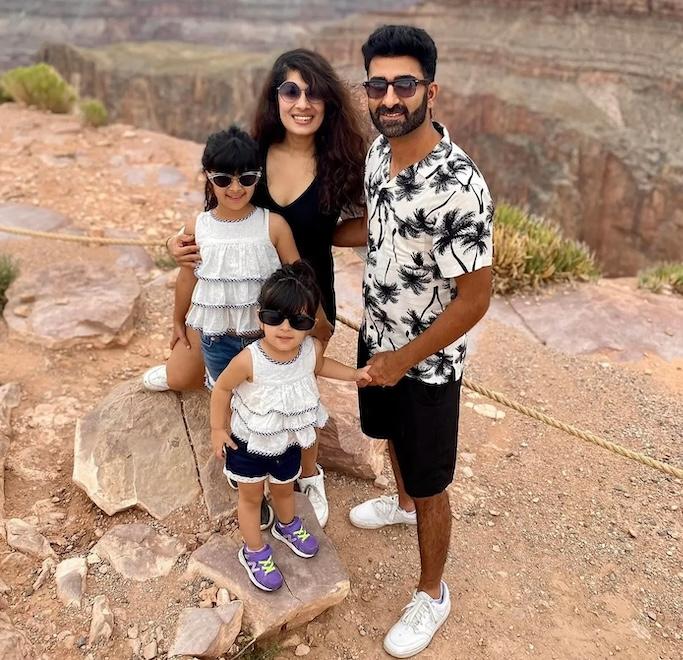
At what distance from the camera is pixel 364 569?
10.9ft

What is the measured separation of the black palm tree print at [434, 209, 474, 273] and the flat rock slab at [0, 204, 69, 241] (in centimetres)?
572

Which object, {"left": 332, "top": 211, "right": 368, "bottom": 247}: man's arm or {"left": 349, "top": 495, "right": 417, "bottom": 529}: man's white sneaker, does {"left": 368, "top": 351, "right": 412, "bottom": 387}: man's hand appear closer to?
{"left": 332, "top": 211, "right": 368, "bottom": 247}: man's arm

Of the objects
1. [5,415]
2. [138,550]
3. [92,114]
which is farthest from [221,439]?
[92,114]

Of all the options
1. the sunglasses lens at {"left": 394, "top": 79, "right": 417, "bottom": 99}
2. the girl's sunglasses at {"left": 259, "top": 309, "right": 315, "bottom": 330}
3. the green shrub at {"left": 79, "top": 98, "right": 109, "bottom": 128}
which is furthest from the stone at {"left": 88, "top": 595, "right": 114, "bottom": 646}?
the green shrub at {"left": 79, "top": 98, "right": 109, "bottom": 128}

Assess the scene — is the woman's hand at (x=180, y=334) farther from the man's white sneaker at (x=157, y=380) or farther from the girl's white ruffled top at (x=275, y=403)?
the girl's white ruffled top at (x=275, y=403)

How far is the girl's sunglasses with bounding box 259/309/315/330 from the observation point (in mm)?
2375

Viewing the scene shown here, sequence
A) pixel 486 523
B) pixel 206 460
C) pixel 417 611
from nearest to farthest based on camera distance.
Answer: pixel 417 611 < pixel 206 460 < pixel 486 523

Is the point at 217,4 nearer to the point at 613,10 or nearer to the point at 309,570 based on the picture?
the point at 613,10

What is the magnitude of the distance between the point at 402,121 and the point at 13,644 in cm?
231

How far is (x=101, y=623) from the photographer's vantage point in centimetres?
267

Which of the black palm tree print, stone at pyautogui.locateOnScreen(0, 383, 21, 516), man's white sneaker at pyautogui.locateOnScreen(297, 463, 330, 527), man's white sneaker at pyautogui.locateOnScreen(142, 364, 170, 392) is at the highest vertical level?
the black palm tree print

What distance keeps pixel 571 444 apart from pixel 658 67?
39492 mm

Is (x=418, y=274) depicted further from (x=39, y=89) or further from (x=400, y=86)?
(x=39, y=89)

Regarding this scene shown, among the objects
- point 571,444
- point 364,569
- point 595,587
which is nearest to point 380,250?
point 364,569
